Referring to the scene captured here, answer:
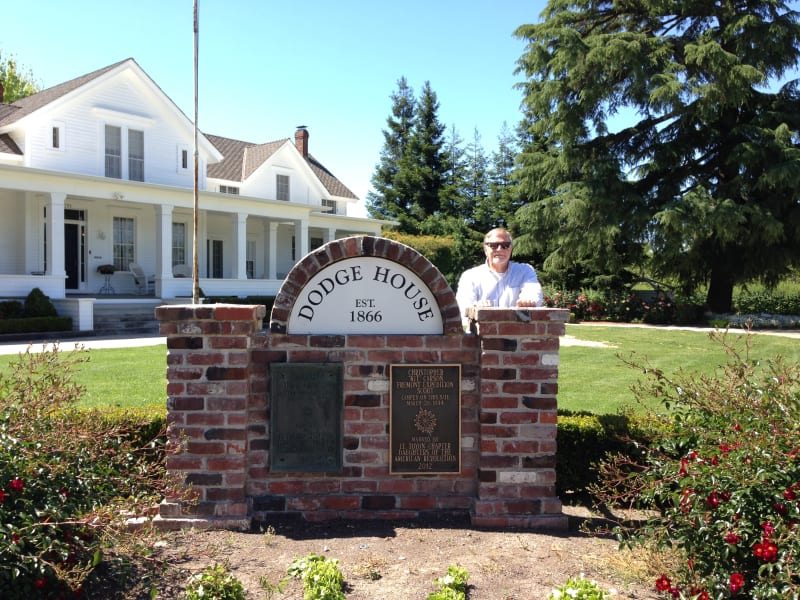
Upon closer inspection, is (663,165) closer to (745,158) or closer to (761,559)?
(745,158)

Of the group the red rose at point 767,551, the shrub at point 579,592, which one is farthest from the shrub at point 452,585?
the red rose at point 767,551

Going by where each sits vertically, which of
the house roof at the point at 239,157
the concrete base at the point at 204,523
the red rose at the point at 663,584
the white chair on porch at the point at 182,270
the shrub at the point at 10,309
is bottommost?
the concrete base at the point at 204,523

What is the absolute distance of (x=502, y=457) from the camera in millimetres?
3979

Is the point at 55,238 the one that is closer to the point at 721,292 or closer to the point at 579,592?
the point at 579,592

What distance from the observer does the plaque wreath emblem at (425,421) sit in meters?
4.07

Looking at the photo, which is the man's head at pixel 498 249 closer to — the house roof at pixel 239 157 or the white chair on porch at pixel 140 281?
the white chair on porch at pixel 140 281

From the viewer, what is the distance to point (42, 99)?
71.7 feet

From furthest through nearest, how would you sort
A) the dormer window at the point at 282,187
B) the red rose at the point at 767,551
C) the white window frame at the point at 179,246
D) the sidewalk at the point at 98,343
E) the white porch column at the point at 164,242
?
the dormer window at the point at 282,187, the white window frame at the point at 179,246, the white porch column at the point at 164,242, the sidewalk at the point at 98,343, the red rose at the point at 767,551

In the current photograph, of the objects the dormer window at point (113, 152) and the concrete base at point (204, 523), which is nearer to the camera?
the concrete base at point (204, 523)

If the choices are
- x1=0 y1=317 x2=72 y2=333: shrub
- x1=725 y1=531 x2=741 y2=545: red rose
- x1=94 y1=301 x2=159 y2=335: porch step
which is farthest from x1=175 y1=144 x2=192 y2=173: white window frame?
x1=725 y1=531 x2=741 y2=545: red rose

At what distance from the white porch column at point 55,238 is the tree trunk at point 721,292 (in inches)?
804

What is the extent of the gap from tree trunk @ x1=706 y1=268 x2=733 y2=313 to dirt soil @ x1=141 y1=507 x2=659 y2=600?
20.3 metres

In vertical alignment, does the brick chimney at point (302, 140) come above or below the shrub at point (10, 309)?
above

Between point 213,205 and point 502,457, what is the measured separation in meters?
20.9
